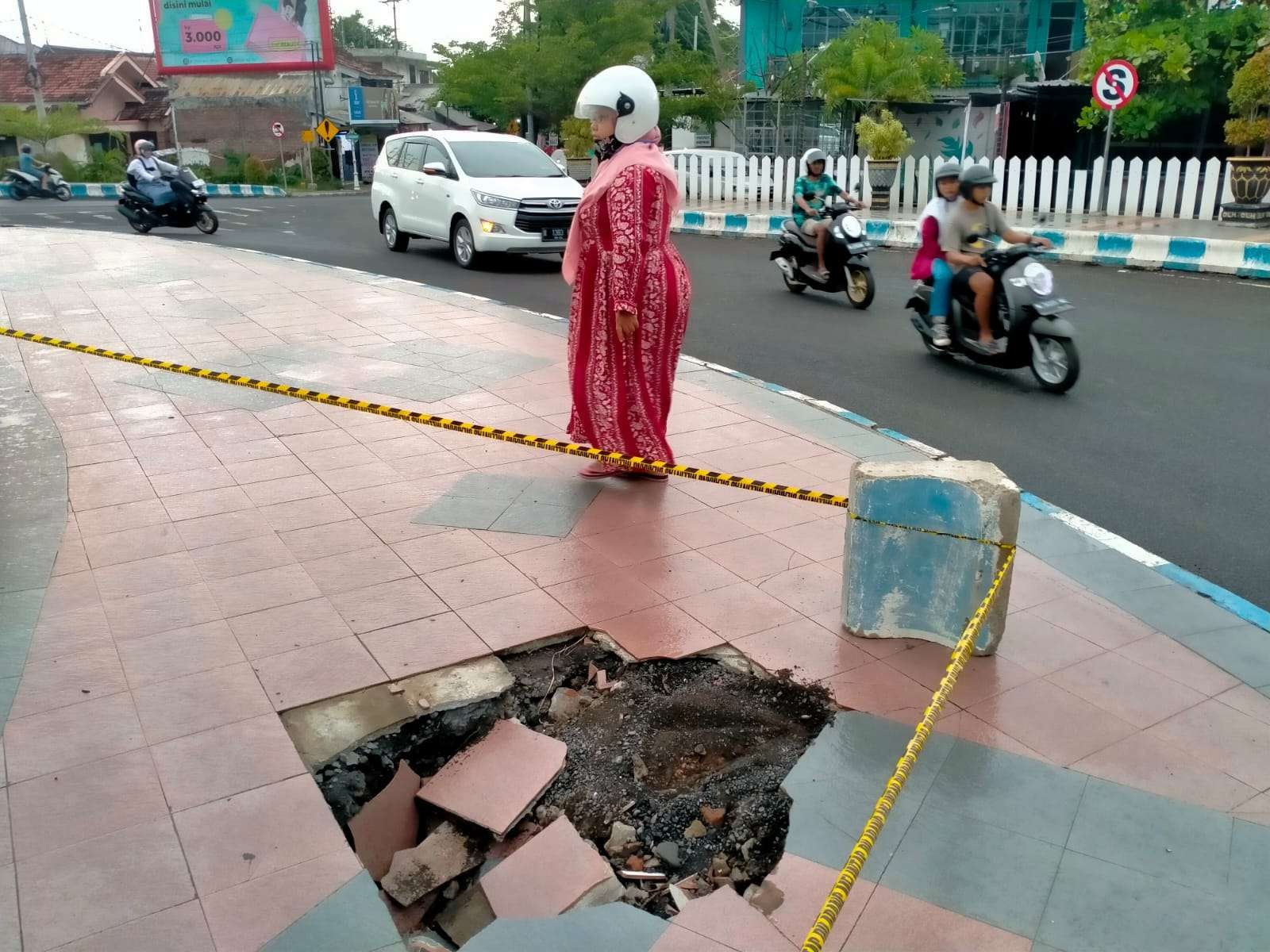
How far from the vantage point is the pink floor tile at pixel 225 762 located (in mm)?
3031

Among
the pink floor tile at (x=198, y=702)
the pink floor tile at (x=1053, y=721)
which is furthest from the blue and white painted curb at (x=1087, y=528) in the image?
the pink floor tile at (x=198, y=702)

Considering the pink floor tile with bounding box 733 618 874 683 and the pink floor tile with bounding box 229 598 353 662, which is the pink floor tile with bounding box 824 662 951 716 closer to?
the pink floor tile with bounding box 733 618 874 683

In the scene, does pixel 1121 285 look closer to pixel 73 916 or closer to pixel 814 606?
pixel 814 606

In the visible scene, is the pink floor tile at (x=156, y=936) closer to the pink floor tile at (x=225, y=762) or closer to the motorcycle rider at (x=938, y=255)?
the pink floor tile at (x=225, y=762)

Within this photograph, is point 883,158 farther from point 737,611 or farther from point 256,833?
point 256,833

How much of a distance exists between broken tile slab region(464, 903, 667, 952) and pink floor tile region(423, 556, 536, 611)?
166cm

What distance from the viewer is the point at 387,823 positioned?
10.5 ft

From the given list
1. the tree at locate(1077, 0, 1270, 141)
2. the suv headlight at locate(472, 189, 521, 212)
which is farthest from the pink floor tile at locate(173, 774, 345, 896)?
the tree at locate(1077, 0, 1270, 141)

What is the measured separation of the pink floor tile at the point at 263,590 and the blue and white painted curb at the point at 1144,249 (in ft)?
39.4

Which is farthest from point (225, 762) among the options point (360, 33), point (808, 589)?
point (360, 33)

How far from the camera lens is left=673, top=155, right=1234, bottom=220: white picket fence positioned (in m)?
16.2

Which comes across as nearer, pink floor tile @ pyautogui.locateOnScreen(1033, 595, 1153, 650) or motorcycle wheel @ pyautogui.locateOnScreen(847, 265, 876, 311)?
pink floor tile @ pyautogui.locateOnScreen(1033, 595, 1153, 650)

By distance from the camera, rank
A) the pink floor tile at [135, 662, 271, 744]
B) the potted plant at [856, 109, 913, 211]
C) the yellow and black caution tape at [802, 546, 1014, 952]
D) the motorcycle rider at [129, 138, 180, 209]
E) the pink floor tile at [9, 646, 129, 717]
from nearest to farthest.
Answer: the yellow and black caution tape at [802, 546, 1014, 952] → the pink floor tile at [135, 662, 271, 744] → the pink floor tile at [9, 646, 129, 717] → the motorcycle rider at [129, 138, 180, 209] → the potted plant at [856, 109, 913, 211]

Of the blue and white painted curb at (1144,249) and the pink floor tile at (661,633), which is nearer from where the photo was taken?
the pink floor tile at (661,633)
